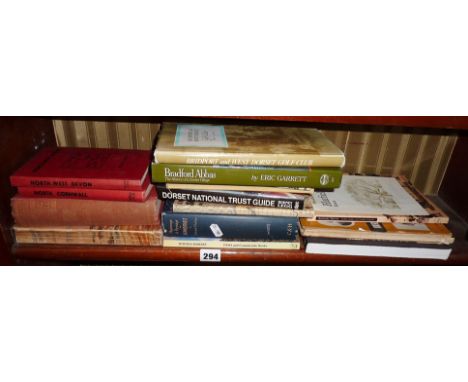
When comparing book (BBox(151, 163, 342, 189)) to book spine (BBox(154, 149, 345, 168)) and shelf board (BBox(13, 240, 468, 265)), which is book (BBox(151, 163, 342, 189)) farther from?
shelf board (BBox(13, 240, 468, 265))

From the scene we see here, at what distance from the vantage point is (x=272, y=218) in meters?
0.66

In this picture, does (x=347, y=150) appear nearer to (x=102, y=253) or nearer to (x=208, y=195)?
(x=208, y=195)

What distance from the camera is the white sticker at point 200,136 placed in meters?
0.62

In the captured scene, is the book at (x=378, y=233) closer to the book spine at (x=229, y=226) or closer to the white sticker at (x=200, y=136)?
the book spine at (x=229, y=226)

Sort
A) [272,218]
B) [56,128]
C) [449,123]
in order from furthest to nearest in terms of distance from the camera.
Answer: [56,128] < [272,218] < [449,123]

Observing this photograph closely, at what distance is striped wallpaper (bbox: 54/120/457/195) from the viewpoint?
2.68 feet

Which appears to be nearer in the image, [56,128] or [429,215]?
[429,215]

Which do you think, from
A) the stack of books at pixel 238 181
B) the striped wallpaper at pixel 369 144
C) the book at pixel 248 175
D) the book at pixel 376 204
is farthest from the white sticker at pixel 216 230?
the striped wallpaper at pixel 369 144

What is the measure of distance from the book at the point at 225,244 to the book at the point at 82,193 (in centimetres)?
12

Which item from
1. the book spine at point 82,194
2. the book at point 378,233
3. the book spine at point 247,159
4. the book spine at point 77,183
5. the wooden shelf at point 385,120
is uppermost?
the wooden shelf at point 385,120

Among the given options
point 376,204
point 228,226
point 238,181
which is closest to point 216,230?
point 228,226

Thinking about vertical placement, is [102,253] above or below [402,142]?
below

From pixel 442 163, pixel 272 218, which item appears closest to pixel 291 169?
pixel 272 218

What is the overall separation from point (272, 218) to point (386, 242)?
26 centimetres
